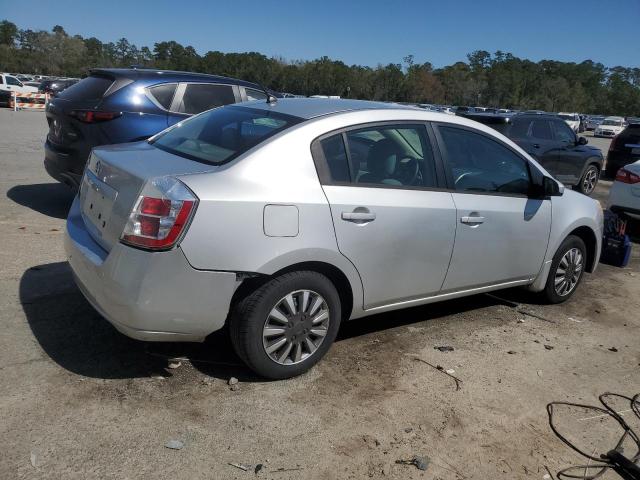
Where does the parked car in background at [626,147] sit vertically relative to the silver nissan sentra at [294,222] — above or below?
above

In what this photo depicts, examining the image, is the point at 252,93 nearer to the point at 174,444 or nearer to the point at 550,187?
the point at 550,187

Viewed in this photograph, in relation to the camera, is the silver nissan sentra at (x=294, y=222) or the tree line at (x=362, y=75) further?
the tree line at (x=362, y=75)

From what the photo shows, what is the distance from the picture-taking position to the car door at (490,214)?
4.15 metres

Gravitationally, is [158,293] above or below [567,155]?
below

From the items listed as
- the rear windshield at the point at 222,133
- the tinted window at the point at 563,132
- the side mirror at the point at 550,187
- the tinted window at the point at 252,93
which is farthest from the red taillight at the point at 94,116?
the tinted window at the point at 563,132

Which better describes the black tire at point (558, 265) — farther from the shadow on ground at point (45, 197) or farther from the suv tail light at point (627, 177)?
the shadow on ground at point (45, 197)

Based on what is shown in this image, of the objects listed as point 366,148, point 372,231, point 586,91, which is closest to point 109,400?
point 372,231

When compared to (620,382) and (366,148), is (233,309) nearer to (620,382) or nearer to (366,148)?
(366,148)

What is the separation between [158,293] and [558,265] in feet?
11.7

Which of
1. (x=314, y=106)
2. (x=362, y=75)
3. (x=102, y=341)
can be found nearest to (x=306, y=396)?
(x=102, y=341)

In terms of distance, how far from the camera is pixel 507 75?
104 m

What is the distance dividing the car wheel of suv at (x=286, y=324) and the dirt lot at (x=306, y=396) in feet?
0.53

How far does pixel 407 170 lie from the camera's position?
395 cm

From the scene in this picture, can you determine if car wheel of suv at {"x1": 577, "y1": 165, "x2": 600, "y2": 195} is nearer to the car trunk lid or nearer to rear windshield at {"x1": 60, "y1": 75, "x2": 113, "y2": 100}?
rear windshield at {"x1": 60, "y1": 75, "x2": 113, "y2": 100}
